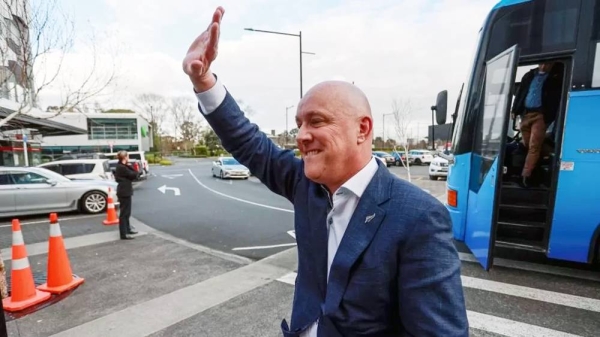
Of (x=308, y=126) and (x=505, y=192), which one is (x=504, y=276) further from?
(x=308, y=126)

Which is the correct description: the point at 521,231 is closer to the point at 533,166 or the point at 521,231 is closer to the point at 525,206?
the point at 525,206

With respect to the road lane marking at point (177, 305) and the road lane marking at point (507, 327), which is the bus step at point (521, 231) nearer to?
the road lane marking at point (507, 327)

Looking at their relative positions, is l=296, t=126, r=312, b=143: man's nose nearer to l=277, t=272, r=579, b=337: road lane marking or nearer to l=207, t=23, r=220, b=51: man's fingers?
l=207, t=23, r=220, b=51: man's fingers

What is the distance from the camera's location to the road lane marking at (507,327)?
3051 millimetres

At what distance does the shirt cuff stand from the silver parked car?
30.0ft

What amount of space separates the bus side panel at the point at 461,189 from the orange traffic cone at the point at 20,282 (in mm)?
5631

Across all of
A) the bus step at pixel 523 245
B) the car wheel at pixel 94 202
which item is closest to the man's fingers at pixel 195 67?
the bus step at pixel 523 245

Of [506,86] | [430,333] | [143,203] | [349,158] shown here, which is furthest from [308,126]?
[143,203]

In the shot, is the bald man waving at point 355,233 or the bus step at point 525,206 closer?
the bald man waving at point 355,233

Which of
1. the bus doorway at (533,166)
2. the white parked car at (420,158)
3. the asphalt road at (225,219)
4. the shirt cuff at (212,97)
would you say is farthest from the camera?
the white parked car at (420,158)

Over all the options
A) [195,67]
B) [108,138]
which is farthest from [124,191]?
[108,138]

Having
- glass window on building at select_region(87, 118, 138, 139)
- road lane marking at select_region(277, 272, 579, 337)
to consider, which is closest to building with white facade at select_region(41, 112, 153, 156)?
glass window on building at select_region(87, 118, 138, 139)

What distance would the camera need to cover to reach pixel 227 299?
392 centimetres

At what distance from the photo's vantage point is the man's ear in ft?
4.18
